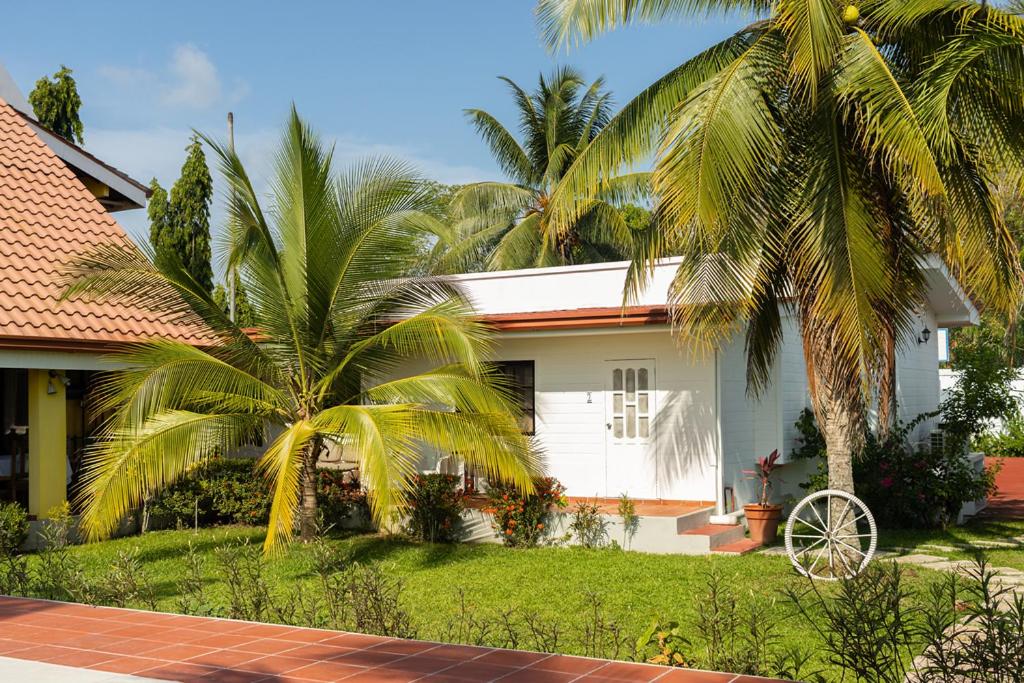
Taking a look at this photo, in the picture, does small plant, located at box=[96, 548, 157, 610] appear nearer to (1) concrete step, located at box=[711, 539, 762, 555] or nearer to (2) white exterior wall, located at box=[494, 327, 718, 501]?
(1) concrete step, located at box=[711, 539, 762, 555]

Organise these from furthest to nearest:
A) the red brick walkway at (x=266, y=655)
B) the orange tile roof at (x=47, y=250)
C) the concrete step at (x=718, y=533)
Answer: the orange tile roof at (x=47, y=250), the concrete step at (x=718, y=533), the red brick walkway at (x=266, y=655)

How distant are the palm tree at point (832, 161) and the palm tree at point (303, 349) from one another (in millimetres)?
2386

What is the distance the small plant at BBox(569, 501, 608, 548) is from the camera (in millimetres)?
12781

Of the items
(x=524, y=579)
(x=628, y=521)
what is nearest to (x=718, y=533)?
(x=628, y=521)

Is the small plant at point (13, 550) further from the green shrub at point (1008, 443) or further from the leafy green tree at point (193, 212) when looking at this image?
the green shrub at point (1008, 443)

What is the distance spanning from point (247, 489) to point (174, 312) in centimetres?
348

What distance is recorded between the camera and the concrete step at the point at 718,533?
483 inches

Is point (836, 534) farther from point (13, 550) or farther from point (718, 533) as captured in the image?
point (13, 550)

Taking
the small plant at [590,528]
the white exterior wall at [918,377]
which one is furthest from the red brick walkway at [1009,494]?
the small plant at [590,528]

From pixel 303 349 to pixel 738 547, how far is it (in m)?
6.04

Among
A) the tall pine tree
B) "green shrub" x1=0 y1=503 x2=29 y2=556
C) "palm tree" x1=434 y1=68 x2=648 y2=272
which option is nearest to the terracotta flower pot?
"green shrub" x1=0 y1=503 x2=29 y2=556

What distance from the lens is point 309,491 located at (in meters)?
12.7

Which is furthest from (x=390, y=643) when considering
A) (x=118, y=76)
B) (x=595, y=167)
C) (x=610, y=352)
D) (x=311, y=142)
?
(x=118, y=76)

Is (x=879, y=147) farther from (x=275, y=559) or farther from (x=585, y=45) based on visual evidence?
(x=275, y=559)
